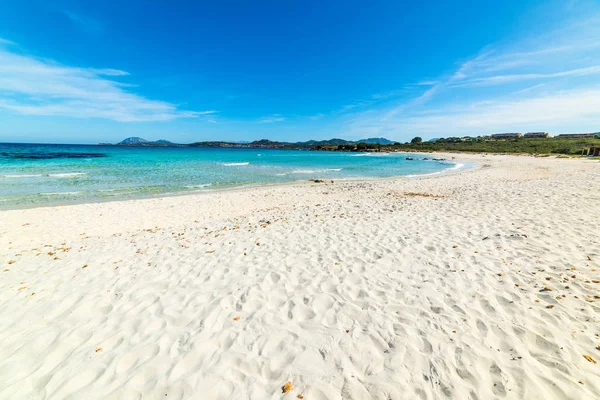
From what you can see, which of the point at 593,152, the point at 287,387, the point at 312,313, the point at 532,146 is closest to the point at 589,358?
the point at 312,313

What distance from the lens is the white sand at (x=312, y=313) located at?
2.93 metres

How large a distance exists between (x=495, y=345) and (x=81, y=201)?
1956cm

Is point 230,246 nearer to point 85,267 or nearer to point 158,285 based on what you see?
point 158,285

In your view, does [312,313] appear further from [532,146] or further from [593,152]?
[532,146]

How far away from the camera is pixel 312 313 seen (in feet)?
13.4

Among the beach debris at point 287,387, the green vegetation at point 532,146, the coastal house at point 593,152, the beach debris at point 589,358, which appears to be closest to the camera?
the beach debris at point 287,387

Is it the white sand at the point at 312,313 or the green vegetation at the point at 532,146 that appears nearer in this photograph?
the white sand at the point at 312,313

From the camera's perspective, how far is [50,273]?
5.80m

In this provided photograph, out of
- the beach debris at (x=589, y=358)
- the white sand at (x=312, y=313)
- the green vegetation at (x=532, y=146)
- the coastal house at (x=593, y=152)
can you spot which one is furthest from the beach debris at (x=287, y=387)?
the green vegetation at (x=532, y=146)

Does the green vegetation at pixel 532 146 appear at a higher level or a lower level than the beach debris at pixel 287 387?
higher

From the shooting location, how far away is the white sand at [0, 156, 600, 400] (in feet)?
9.62

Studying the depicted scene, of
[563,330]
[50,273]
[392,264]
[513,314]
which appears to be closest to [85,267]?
[50,273]

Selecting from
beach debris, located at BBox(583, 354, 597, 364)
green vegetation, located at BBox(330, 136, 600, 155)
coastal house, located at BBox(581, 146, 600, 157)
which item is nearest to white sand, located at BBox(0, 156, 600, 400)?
beach debris, located at BBox(583, 354, 597, 364)

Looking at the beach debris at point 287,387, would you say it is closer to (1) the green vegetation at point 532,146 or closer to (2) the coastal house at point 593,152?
(2) the coastal house at point 593,152
